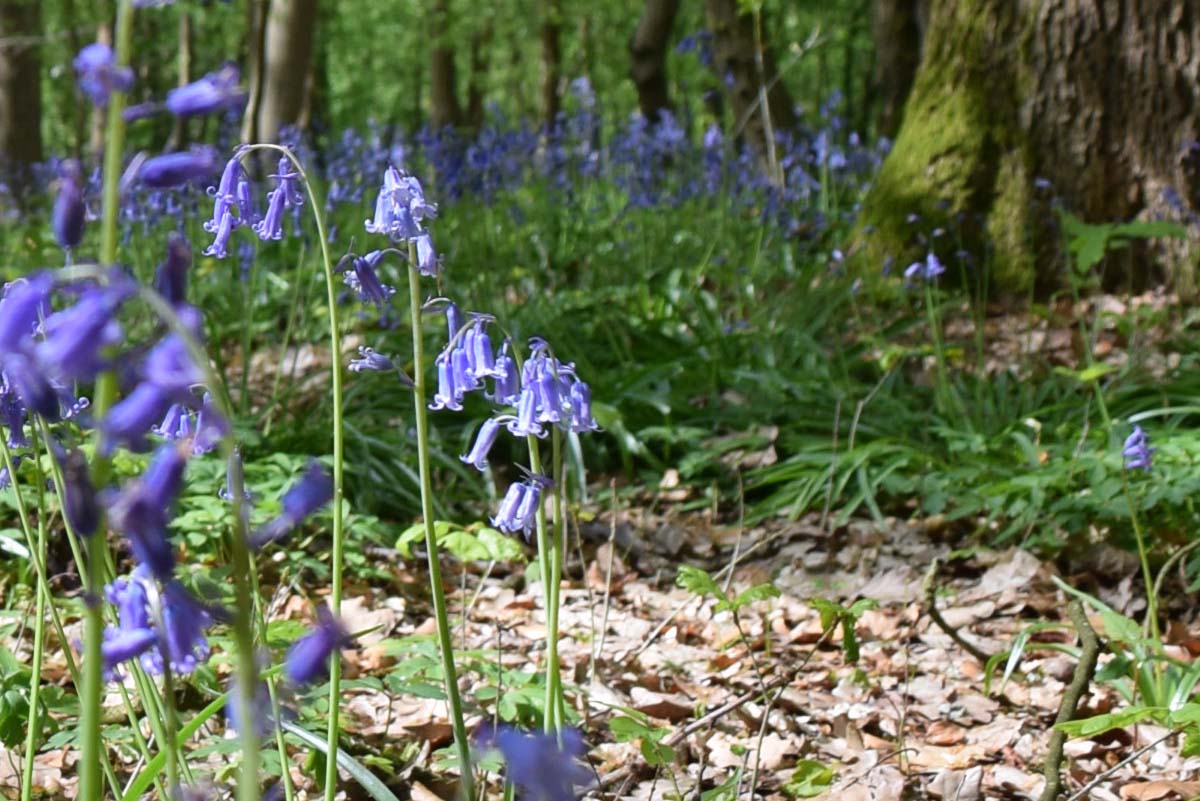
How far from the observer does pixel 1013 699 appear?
2.93m

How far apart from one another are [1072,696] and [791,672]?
1.49ft

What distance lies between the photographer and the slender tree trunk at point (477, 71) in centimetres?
1966

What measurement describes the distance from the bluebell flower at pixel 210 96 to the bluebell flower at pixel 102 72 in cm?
4

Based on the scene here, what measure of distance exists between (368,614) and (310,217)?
3.32 meters

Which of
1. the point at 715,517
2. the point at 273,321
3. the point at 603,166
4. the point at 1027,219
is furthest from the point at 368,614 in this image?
the point at 603,166

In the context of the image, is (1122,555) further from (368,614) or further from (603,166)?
(603,166)

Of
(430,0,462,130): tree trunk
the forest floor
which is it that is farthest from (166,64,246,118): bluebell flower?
(430,0,462,130): tree trunk

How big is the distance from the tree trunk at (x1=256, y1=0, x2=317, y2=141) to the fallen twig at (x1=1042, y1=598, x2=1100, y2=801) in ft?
24.1

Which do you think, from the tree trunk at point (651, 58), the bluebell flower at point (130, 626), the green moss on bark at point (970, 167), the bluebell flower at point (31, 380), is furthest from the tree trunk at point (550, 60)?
the bluebell flower at point (31, 380)

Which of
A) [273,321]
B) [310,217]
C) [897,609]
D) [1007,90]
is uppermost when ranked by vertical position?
[1007,90]

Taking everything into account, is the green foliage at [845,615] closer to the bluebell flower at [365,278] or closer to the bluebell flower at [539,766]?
the bluebell flower at [365,278]

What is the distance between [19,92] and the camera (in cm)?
1178

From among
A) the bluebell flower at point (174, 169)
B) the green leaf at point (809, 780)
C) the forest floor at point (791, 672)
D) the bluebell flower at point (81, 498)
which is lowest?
the forest floor at point (791, 672)

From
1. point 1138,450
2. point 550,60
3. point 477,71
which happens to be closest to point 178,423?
point 1138,450
